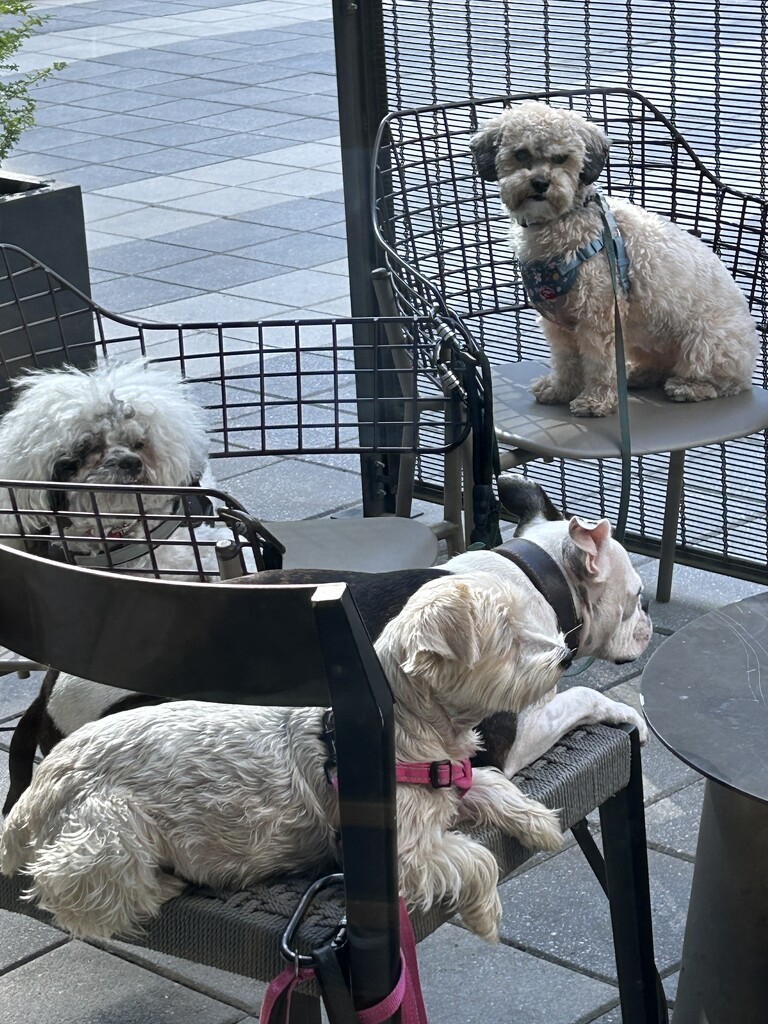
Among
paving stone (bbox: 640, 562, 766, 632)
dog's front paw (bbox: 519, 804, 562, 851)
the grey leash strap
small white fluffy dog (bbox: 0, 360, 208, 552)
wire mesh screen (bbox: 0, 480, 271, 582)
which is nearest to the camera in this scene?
dog's front paw (bbox: 519, 804, 562, 851)

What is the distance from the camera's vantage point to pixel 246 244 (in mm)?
7738

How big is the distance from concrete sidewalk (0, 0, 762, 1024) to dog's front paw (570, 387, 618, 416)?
0.68 metres

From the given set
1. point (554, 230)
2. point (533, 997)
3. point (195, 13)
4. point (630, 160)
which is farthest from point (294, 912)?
point (195, 13)

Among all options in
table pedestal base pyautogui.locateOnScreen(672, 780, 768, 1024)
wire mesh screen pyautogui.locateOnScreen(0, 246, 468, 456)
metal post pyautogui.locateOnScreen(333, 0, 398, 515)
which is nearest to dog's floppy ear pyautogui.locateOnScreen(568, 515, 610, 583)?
table pedestal base pyautogui.locateOnScreen(672, 780, 768, 1024)

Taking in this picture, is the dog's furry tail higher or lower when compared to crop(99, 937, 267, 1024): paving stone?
higher

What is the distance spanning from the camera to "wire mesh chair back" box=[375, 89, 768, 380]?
388 cm

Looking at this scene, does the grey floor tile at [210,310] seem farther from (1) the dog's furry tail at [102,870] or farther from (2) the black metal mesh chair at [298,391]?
(1) the dog's furry tail at [102,870]

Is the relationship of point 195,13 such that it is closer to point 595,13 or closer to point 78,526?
point 595,13

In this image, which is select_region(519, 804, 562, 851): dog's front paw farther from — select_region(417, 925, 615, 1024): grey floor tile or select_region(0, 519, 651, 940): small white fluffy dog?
select_region(417, 925, 615, 1024): grey floor tile

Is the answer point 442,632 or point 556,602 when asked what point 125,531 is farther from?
point 442,632

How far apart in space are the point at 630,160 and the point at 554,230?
0.56m

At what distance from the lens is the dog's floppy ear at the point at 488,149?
3568 mm

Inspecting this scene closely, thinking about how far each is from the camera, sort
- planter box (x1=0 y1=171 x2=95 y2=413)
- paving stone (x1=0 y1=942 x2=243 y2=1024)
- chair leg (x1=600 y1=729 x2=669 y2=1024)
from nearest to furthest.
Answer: chair leg (x1=600 y1=729 x2=669 y2=1024)
paving stone (x1=0 y1=942 x2=243 y2=1024)
planter box (x1=0 y1=171 x2=95 y2=413)

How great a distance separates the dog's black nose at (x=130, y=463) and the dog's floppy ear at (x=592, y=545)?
129 centimetres
